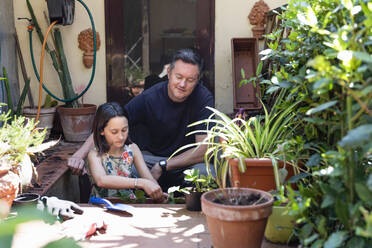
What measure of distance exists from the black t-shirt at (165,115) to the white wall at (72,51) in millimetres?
1378

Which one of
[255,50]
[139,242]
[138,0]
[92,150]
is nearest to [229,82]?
[255,50]

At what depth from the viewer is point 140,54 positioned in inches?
186

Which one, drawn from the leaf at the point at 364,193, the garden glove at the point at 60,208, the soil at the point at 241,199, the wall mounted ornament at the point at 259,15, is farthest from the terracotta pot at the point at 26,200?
the wall mounted ornament at the point at 259,15

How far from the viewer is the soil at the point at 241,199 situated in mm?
1489

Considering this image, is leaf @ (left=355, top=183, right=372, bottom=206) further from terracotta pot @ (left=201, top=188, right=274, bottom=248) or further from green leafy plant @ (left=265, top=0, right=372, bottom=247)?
terracotta pot @ (left=201, top=188, right=274, bottom=248)

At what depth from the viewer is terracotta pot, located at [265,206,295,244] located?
1.57 metres

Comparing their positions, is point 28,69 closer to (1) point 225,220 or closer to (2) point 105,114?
(2) point 105,114

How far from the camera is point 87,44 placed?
15.3 ft

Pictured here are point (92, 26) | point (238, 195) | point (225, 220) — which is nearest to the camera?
point (225, 220)

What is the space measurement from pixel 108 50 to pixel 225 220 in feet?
11.9

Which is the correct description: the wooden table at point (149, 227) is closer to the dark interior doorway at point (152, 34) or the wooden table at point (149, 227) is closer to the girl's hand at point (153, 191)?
the girl's hand at point (153, 191)

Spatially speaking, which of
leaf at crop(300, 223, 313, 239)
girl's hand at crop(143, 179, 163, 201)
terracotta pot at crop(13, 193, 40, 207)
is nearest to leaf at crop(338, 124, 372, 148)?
leaf at crop(300, 223, 313, 239)

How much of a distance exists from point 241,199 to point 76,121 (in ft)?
10.6

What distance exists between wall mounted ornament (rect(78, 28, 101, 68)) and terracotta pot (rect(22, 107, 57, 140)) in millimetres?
619
